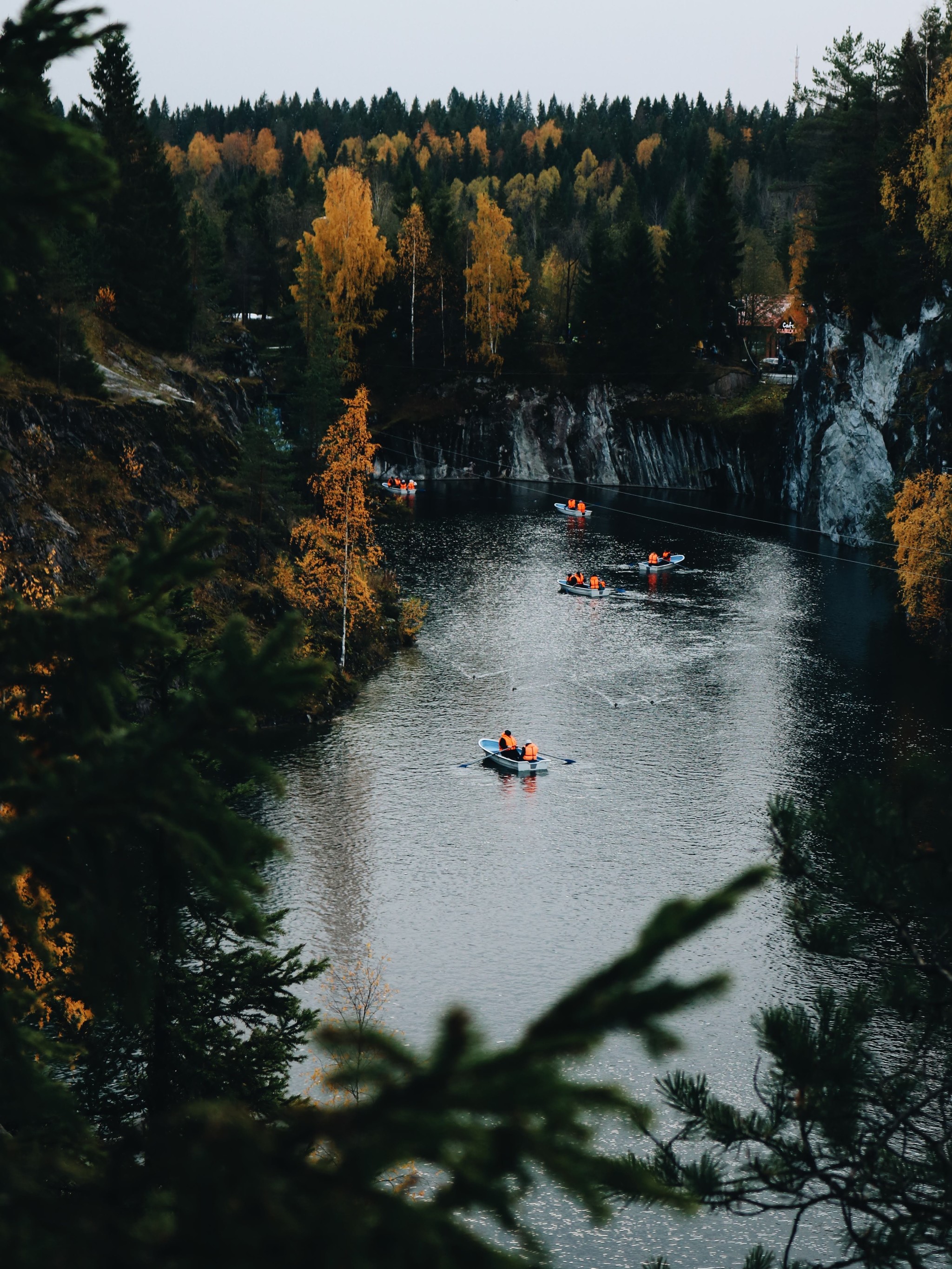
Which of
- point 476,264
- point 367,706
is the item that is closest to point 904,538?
point 367,706

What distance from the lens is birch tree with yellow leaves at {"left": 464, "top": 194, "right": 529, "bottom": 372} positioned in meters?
98.2

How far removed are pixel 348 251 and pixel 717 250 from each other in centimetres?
3188

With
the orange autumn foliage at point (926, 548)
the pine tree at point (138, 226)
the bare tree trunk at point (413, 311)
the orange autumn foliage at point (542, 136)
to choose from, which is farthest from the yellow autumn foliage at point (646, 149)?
the orange autumn foliage at point (926, 548)

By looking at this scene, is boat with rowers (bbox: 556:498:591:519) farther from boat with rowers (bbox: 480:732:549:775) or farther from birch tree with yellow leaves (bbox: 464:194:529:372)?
boat with rowers (bbox: 480:732:549:775)

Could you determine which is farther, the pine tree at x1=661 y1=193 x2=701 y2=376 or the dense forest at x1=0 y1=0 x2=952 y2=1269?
the pine tree at x1=661 y1=193 x2=701 y2=376

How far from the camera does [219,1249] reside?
3.21m

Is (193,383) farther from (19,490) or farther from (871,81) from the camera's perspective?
(871,81)

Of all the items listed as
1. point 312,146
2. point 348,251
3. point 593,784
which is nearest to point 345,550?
point 593,784

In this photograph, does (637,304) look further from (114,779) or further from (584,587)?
(114,779)

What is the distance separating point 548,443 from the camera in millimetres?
98938

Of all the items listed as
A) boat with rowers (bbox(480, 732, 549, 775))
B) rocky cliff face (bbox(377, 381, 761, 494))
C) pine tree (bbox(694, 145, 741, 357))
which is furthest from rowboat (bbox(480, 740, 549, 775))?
pine tree (bbox(694, 145, 741, 357))

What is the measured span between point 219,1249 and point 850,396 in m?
76.6

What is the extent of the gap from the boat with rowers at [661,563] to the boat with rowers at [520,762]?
97.3 ft

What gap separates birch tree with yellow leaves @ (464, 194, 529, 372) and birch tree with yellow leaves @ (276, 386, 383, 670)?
51872 mm
